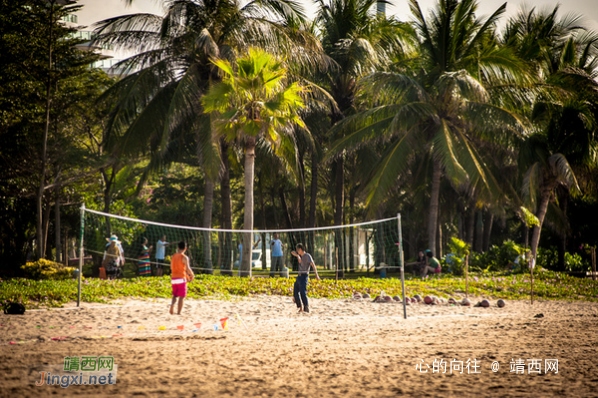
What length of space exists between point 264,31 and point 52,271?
966 centimetres

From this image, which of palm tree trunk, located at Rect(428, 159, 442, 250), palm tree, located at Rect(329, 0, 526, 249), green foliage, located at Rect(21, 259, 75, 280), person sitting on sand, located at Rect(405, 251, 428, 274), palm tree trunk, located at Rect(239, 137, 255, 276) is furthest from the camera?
person sitting on sand, located at Rect(405, 251, 428, 274)

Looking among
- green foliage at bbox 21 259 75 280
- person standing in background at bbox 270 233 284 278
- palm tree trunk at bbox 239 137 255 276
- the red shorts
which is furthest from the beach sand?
person standing in background at bbox 270 233 284 278

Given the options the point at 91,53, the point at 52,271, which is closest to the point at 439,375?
the point at 52,271

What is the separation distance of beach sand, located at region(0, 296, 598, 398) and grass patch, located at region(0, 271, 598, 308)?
120cm

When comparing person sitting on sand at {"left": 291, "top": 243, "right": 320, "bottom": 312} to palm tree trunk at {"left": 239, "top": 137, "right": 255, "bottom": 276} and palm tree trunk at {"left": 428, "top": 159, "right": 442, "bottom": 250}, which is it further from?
palm tree trunk at {"left": 428, "top": 159, "right": 442, "bottom": 250}

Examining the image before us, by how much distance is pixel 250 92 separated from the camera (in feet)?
47.8

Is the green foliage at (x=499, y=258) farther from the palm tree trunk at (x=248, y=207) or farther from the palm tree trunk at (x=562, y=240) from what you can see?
the palm tree trunk at (x=248, y=207)

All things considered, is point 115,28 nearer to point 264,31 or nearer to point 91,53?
point 91,53

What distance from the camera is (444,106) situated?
18984 mm

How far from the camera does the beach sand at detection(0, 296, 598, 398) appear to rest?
14.8ft

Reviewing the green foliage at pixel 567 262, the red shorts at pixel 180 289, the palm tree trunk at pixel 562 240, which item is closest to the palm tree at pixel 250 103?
the red shorts at pixel 180 289

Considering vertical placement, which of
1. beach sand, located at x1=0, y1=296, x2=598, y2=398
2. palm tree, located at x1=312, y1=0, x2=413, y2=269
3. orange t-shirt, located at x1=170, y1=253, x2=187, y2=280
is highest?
palm tree, located at x1=312, y1=0, x2=413, y2=269

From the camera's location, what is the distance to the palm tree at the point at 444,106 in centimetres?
1736

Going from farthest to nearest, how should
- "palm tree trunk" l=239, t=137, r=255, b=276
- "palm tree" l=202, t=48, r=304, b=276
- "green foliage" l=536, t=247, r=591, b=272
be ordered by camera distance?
"green foliage" l=536, t=247, r=591, b=272 < "palm tree trunk" l=239, t=137, r=255, b=276 < "palm tree" l=202, t=48, r=304, b=276
